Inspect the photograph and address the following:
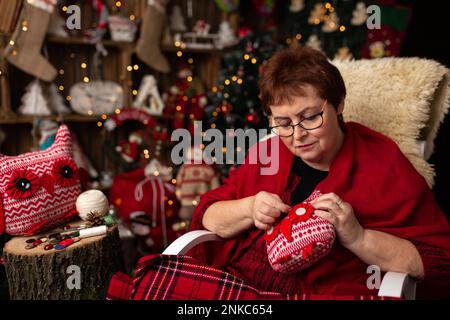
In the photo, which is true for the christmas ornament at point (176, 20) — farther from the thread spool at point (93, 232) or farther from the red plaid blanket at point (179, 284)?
the red plaid blanket at point (179, 284)

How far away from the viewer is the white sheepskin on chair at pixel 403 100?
1574 mm

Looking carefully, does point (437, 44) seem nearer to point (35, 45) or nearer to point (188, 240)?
point (188, 240)

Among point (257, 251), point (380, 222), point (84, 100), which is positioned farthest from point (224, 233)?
point (84, 100)

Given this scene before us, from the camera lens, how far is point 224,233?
1.47 metres

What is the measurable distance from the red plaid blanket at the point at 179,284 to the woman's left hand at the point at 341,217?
0.19 metres

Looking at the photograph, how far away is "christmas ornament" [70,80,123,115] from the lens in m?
2.98

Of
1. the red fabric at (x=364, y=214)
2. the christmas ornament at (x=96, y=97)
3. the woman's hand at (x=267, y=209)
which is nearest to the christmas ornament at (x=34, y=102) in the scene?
the christmas ornament at (x=96, y=97)

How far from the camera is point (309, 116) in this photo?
1.26 meters

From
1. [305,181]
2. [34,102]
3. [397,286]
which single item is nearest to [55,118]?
[34,102]

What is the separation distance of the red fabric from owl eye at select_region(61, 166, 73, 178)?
0.66 m

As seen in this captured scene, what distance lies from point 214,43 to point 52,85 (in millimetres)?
1236

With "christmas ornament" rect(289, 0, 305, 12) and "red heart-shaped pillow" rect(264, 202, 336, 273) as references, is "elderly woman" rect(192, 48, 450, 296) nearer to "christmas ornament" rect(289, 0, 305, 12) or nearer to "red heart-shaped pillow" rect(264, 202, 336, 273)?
"red heart-shaped pillow" rect(264, 202, 336, 273)

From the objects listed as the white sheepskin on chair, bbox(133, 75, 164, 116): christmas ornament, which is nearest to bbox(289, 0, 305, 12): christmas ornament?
bbox(133, 75, 164, 116): christmas ornament

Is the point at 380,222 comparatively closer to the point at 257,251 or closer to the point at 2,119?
the point at 257,251
